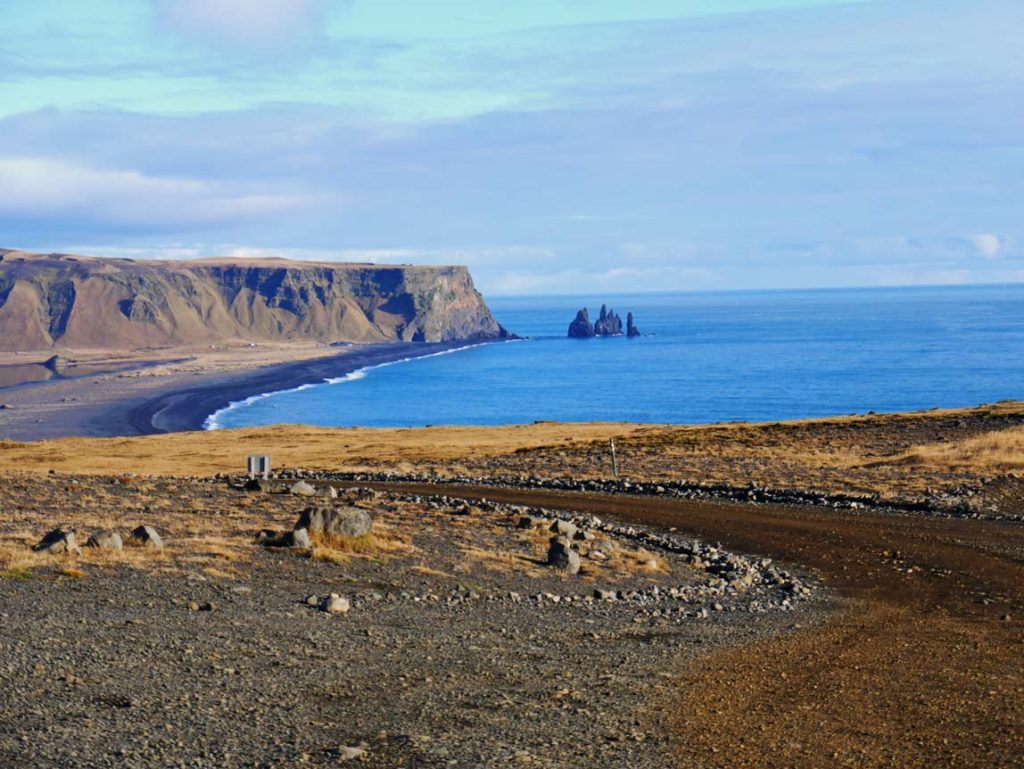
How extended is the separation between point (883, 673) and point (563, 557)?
7980mm

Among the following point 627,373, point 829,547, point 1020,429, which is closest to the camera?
point 829,547

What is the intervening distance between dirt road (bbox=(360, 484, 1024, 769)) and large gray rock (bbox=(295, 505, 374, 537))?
8.15 meters

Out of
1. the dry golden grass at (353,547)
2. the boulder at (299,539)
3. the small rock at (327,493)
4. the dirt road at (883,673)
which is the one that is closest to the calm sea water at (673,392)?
the small rock at (327,493)

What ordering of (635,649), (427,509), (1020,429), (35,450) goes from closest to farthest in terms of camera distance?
1. (635,649)
2. (427,509)
3. (1020,429)
4. (35,450)

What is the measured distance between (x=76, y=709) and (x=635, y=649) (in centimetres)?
676

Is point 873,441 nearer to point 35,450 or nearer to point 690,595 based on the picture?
point 690,595

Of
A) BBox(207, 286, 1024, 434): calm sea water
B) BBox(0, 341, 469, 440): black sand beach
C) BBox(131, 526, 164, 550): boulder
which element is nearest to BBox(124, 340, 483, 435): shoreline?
BBox(0, 341, 469, 440): black sand beach

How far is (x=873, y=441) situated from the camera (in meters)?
46.3

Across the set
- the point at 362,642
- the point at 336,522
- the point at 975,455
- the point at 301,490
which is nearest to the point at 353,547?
the point at 336,522

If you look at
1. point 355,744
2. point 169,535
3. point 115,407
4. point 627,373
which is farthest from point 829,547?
point 627,373

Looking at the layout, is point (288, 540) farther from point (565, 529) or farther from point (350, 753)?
point (350, 753)

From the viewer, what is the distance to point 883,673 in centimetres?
1348

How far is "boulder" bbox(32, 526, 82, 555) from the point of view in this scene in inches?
739

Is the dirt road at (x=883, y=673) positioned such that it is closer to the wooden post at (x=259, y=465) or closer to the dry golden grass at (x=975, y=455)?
the dry golden grass at (x=975, y=455)
